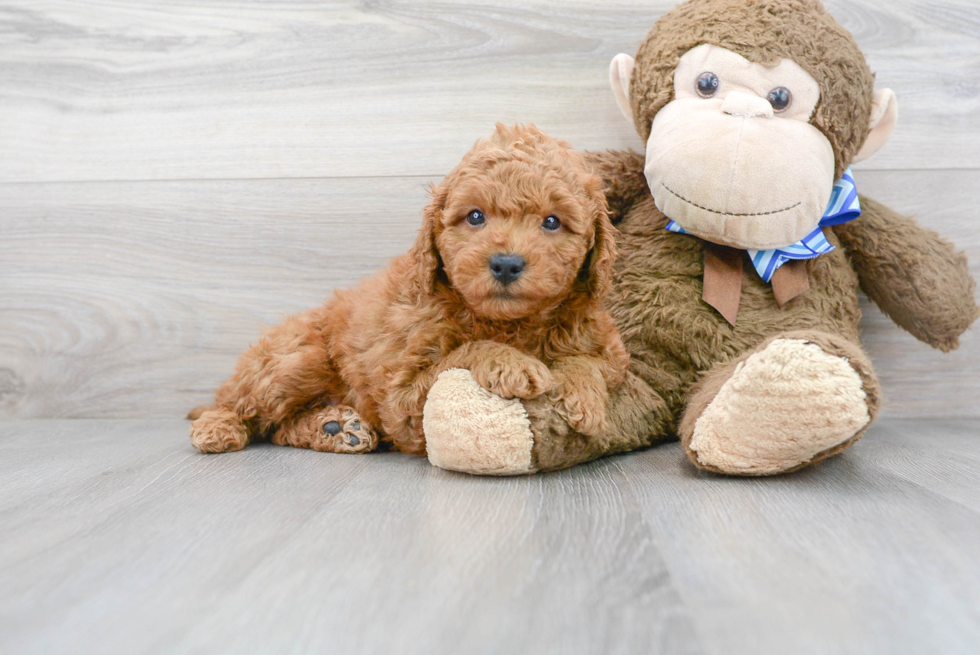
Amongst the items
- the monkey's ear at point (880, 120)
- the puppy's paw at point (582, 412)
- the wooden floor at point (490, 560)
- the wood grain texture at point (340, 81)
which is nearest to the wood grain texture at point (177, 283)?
the wood grain texture at point (340, 81)

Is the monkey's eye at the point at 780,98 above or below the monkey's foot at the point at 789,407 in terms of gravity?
above

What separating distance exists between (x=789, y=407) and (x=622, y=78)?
826mm

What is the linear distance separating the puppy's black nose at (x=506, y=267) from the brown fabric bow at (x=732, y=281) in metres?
0.50

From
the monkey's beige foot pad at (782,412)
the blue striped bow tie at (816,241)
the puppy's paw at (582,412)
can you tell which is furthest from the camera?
the blue striped bow tie at (816,241)

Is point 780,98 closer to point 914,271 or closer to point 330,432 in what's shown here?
point 914,271

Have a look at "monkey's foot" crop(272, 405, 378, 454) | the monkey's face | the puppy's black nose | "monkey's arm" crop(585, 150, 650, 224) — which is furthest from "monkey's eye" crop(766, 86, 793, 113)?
"monkey's foot" crop(272, 405, 378, 454)

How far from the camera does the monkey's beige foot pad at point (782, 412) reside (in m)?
1.04

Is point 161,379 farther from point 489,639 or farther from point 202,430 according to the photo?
Result: point 489,639

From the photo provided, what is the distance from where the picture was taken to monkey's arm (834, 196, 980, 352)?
→ 1.49 m

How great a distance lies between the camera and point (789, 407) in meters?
1.05

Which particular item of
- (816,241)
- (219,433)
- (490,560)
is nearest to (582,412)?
(490,560)

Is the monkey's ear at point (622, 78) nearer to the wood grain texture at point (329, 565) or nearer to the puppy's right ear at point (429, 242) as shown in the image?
the puppy's right ear at point (429, 242)

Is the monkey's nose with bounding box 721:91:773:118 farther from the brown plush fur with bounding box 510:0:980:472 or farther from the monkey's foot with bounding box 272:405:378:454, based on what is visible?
the monkey's foot with bounding box 272:405:378:454

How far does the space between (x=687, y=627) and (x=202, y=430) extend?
3.60ft
